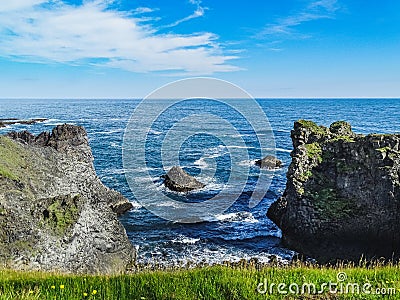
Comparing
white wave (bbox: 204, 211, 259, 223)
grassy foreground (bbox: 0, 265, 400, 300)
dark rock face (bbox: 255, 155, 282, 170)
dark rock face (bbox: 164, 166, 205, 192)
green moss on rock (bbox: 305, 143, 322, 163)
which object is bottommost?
white wave (bbox: 204, 211, 259, 223)

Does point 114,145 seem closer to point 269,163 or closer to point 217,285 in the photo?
point 269,163

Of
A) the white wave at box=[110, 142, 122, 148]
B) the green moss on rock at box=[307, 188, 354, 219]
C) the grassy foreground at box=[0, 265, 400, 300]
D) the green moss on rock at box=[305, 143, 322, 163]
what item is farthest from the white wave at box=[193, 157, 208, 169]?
the grassy foreground at box=[0, 265, 400, 300]

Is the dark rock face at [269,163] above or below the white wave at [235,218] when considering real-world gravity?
above

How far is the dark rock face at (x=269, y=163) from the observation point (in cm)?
6719

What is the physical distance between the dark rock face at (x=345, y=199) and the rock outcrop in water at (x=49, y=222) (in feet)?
51.6

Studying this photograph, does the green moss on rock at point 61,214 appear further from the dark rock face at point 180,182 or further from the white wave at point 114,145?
the white wave at point 114,145

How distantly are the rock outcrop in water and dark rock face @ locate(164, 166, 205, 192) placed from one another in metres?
17.6

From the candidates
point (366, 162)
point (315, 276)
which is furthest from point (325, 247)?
point (315, 276)

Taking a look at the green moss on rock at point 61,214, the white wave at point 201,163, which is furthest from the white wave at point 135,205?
the white wave at point 201,163

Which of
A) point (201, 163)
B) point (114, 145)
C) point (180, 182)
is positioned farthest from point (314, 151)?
point (114, 145)

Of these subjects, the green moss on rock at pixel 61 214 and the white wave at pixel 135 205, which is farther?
the white wave at pixel 135 205

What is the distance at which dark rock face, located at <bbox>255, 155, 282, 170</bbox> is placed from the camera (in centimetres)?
6719

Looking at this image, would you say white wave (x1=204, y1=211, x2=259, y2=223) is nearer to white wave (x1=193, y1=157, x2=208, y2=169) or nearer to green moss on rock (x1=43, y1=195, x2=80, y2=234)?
green moss on rock (x1=43, y1=195, x2=80, y2=234)

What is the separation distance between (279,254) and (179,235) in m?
10.1
